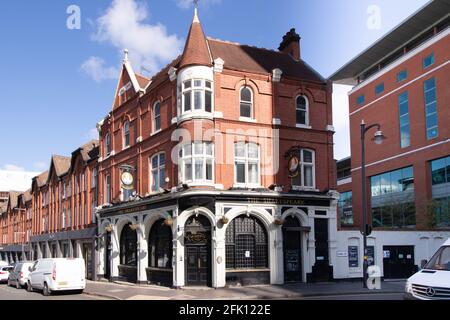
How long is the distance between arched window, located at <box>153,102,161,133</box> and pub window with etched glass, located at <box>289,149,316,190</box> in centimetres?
801

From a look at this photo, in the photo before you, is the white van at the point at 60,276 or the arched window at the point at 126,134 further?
the arched window at the point at 126,134

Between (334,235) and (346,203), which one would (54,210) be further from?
(346,203)

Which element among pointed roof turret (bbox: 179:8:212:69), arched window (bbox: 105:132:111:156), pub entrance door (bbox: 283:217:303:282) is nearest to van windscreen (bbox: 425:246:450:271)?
pub entrance door (bbox: 283:217:303:282)

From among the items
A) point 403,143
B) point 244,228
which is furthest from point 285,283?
point 403,143

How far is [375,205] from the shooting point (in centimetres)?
6106

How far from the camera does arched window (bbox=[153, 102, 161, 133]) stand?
29375mm

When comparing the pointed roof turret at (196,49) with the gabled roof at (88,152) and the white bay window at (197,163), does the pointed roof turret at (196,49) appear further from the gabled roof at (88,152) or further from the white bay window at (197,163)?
the gabled roof at (88,152)

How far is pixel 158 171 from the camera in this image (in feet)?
95.6

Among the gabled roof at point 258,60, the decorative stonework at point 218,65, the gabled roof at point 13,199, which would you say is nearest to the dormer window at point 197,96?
the decorative stonework at point 218,65

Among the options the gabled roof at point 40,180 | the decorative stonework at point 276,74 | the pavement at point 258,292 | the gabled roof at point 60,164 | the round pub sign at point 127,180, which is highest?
the decorative stonework at point 276,74

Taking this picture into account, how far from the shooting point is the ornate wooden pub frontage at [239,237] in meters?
25.0

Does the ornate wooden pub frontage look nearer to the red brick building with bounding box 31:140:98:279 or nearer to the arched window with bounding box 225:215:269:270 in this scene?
the arched window with bounding box 225:215:269:270

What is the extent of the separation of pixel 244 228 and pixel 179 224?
3.31 m

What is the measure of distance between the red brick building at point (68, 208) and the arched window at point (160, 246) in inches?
358
